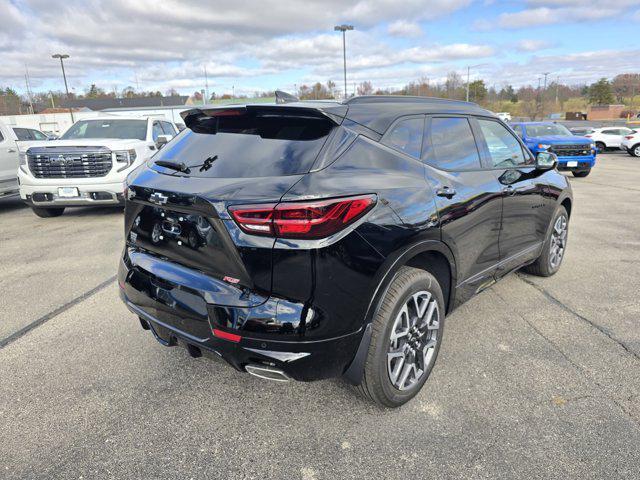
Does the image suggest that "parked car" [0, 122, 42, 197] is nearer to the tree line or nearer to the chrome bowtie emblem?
the chrome bowtie emblem

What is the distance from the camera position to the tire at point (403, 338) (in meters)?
2.47

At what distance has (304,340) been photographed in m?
2.22

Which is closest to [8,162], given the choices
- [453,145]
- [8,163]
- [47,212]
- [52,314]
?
[8,163]

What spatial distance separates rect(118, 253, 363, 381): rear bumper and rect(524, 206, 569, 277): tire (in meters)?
3.10

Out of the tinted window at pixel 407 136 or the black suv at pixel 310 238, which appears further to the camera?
the tinted window at pixel 407 136

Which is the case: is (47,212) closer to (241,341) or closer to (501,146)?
(241,341)

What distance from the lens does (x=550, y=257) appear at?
4844mm

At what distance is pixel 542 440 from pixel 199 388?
79.2 inches

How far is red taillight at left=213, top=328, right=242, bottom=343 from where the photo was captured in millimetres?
2254

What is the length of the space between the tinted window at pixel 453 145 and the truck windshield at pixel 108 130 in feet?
23.3

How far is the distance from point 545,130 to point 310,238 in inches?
628

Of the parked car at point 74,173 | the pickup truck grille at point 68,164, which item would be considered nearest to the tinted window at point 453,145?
the parked car at point 74,173

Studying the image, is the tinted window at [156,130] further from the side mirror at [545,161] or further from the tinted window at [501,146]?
the side mirror at [545,161]

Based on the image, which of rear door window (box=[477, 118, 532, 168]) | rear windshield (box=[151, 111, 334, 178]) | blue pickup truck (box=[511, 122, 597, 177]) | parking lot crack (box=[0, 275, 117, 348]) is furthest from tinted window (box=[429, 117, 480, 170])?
blue pickup truck (box=[511, 122, 597, 177])
